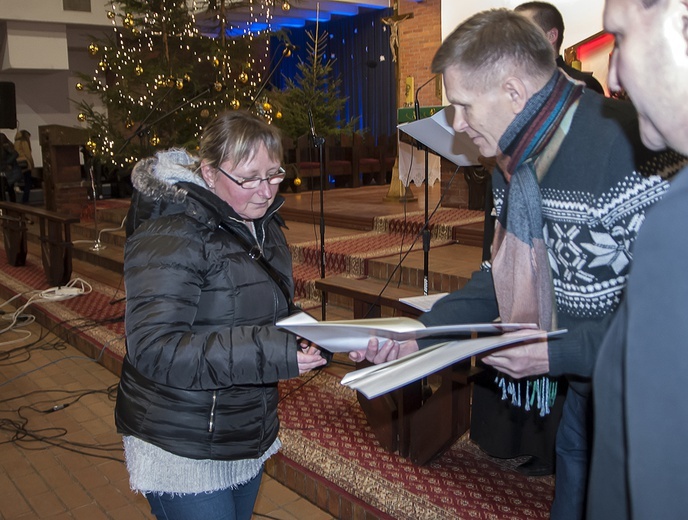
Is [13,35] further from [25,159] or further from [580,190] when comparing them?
[580,190]

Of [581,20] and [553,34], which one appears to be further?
[581,20]

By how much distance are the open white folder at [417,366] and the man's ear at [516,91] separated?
1.54 feet

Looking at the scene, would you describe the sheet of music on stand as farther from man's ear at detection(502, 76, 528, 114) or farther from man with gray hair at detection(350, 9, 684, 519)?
man's ear at detection(502, 76, 528, 114)

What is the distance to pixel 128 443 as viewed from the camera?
1656 millimetres

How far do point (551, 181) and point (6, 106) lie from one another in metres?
9.83

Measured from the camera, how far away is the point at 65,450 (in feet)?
11.5

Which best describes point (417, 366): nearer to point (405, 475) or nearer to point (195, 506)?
point (195, 506)

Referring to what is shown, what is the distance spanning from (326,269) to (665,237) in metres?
5.43

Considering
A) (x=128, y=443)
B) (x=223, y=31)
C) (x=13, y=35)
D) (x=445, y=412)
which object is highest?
(x=13, y=35)

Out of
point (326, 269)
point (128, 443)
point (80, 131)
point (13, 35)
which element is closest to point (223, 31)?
point (326, 269)

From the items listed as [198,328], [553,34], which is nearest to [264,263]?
[198,328]

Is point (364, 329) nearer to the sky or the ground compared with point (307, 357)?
nearer to the sky

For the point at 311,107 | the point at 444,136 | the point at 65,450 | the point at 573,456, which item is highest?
the point at 311,107

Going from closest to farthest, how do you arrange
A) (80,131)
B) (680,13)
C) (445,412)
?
(680,13) < (445,412) < (80,131)
